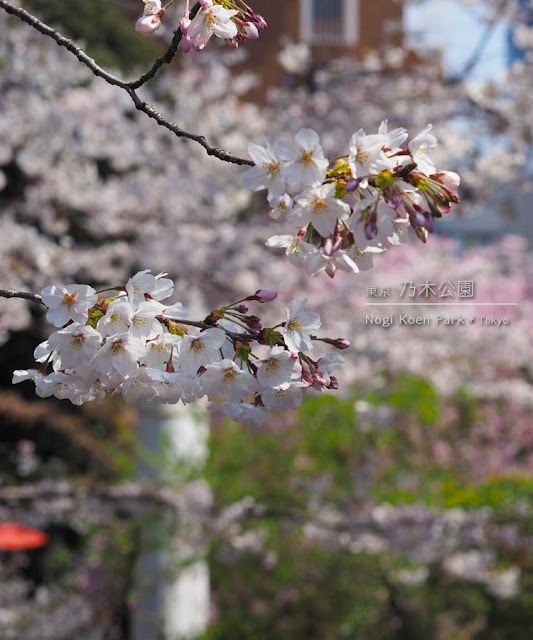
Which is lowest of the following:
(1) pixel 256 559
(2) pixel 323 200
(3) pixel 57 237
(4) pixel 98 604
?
(4) pixel 98 604

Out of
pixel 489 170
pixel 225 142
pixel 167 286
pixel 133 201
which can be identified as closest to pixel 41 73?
pixel 133 201

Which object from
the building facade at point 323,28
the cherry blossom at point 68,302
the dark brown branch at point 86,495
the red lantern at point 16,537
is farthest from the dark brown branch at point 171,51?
the building facade at point 323,28

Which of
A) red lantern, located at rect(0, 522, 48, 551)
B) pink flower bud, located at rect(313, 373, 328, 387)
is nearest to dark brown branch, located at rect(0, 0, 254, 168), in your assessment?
pink flower bud, located at rect(313, 373, 328, 387)

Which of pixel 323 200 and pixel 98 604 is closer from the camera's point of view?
pixel 323 200

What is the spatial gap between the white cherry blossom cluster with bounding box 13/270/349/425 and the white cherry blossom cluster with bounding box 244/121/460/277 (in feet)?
0.28

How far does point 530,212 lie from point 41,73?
685 centimetres

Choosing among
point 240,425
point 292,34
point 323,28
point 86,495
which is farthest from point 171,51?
point 323,28

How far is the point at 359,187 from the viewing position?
898 mm

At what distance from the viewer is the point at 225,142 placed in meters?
4.96

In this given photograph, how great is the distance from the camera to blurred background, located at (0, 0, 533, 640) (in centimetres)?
428

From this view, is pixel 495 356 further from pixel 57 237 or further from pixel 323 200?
pixel 323 200

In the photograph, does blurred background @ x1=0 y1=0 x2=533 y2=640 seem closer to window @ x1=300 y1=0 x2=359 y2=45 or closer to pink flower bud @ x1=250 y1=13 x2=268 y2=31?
pink flower bud @ x1=250 y1=13 x2=268 y2=31

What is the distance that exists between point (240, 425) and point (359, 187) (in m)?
4.40

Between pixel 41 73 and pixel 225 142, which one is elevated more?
pixel 41 73
